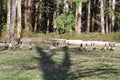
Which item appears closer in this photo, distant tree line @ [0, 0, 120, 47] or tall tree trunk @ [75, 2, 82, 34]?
distant tree line @ [0, 0, 120, 47]

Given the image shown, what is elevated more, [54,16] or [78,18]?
[54,16]

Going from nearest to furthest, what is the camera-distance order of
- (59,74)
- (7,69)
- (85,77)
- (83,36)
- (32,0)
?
(85,77) → (59,74) → (7,69) → (83,36) → (32,0)

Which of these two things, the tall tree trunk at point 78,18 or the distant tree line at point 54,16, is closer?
the distant tree line at point 54,16

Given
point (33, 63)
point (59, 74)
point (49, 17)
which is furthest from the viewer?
point (49, 17)

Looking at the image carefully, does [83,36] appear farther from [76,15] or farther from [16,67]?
[16,67]

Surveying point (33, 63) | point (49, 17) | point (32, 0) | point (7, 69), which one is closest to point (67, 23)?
point (32, 0)

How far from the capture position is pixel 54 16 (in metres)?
50.2

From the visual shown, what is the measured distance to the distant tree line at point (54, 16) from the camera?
146 feet

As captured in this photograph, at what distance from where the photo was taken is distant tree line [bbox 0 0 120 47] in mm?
44469

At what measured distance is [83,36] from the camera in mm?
43062

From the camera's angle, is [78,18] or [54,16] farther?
[54,16]

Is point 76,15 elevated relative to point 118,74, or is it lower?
elevated

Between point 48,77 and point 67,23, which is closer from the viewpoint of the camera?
point 48,77

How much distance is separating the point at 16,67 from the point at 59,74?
3.58 meters
